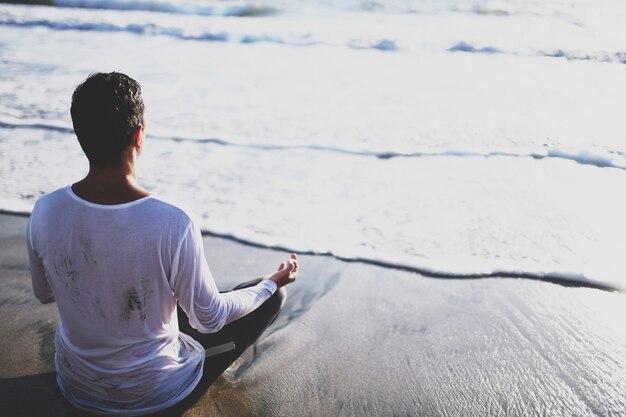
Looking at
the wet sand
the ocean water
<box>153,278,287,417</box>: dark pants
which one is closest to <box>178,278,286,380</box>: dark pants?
<box>153,278,287,417</box>: dark pants

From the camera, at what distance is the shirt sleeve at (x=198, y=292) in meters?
1.59

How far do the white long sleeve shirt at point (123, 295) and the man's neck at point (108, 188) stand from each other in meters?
0.02

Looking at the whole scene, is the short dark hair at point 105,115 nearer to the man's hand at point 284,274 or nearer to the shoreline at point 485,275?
the man's hand at point 284,274

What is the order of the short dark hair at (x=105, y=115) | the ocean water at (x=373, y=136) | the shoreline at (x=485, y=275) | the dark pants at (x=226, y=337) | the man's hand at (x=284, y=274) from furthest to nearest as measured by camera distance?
1. the ocean water at (x=373, y=136)
2. the shoreline at (x=485, y=275)
3. the man's hand at (x=284, y=274)
4. the dark pants at (x=226, y=337)
5. the short dark hair at (x=105, y=115)

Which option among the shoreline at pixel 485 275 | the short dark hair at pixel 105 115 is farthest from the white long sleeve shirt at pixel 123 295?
the shoreline at pixel 485 275

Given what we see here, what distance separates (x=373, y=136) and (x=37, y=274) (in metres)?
4.18

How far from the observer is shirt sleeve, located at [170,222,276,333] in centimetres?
159

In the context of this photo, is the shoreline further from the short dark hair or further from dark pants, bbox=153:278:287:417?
the short dark hair

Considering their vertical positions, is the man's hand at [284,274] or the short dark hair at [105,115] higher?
the short dark hair at [105,115]

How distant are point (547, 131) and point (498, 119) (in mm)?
571

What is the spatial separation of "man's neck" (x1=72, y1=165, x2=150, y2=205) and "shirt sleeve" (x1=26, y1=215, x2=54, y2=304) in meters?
0.25

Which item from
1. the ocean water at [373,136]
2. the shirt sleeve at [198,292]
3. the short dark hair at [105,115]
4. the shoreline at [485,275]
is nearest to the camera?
the short dark hair at [105,115]

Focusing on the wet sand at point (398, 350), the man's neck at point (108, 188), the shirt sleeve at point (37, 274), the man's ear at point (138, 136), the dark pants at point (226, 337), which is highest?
the man's ear at point (138, 136)

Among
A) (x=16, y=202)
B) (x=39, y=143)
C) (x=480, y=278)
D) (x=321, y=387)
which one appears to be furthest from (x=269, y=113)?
(x=321, y=387)
